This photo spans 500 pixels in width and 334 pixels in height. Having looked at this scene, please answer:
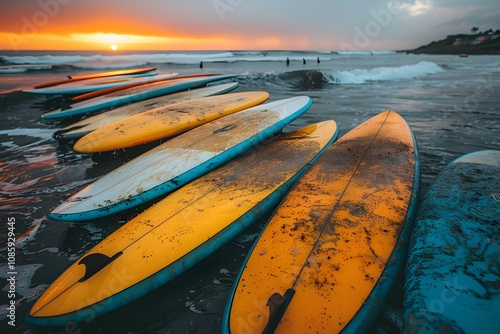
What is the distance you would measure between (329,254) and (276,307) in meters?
0.53

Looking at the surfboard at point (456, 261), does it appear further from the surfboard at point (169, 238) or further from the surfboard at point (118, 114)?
the surfboard at point (118, 114)

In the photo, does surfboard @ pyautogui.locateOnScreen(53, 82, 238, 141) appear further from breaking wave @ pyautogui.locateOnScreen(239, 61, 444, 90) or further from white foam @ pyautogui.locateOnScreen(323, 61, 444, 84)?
white foam @ pyautogui.locateOnScreen(323, 61, 444, 84)

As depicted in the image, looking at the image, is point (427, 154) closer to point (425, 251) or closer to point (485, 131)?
point (485, 131)

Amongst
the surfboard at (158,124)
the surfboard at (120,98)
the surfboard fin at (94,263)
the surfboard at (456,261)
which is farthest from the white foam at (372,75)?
the surfboard fin at (94,263)

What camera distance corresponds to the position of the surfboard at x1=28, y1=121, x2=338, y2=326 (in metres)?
1.57

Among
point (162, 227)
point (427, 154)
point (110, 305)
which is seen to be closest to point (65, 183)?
point (162, 227)

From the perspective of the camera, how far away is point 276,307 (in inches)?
52.3

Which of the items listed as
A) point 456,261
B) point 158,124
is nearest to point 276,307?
point 456,261

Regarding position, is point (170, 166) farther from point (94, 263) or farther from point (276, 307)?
point (276, 307)

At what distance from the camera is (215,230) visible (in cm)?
205

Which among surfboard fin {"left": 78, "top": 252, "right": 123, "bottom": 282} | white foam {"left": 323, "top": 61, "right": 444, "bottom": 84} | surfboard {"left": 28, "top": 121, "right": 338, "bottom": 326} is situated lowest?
white foam {"left": 323, "top": 61, "right": 444, "bottom": 84}

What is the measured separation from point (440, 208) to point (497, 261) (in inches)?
23.8

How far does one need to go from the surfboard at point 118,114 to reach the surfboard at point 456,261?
4983 mm

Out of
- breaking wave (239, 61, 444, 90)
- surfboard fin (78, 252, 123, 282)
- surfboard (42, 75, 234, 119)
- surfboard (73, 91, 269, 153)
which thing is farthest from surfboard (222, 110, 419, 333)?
breaking wave (239, 61, 444, 90)
